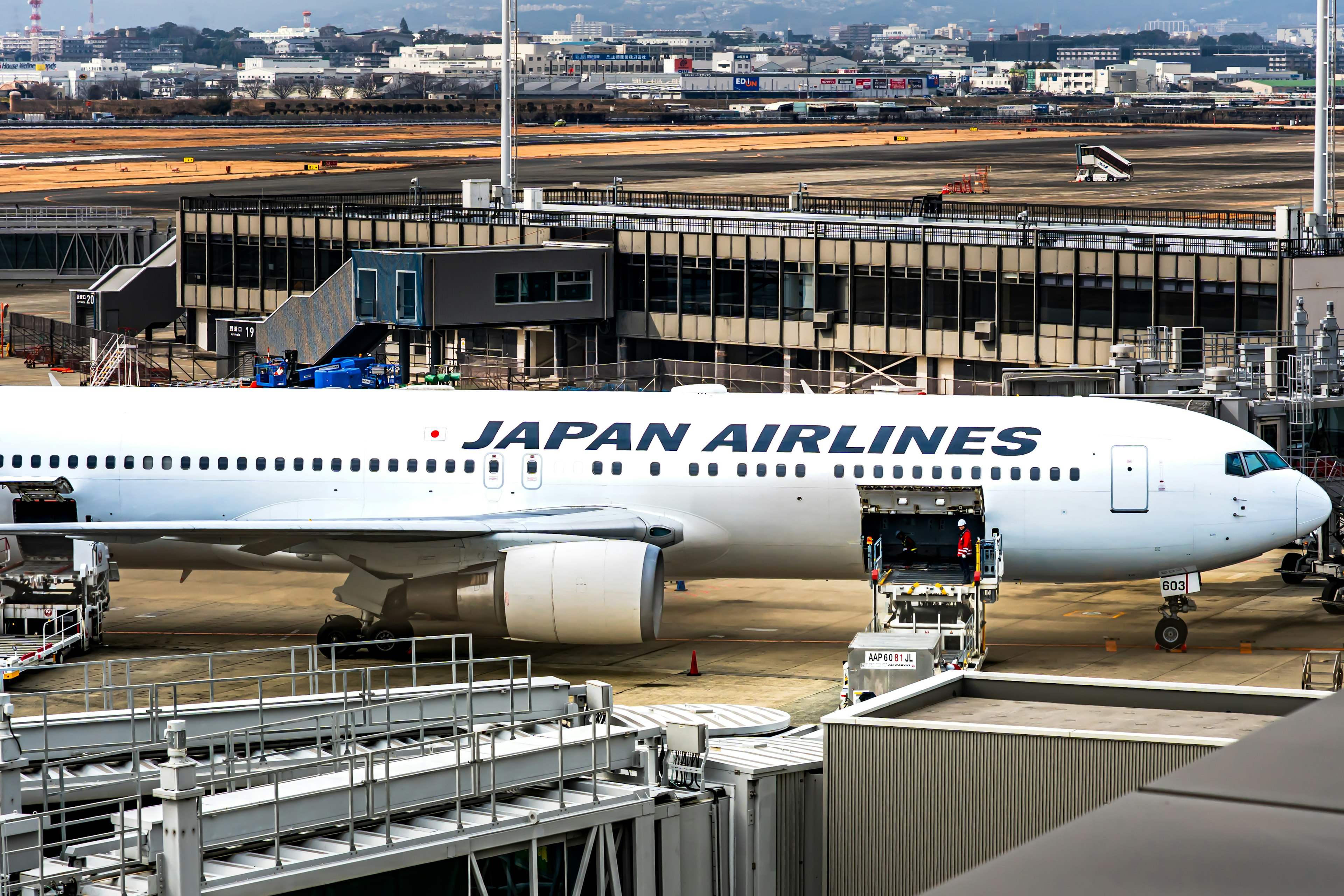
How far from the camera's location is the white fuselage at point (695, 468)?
100 ft

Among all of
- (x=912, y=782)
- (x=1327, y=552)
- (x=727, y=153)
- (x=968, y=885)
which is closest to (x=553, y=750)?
(x=912, y=782)

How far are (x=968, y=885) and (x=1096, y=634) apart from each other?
1124 inches

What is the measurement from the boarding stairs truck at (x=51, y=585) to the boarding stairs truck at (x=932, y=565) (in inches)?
552

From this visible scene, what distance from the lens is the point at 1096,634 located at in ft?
109

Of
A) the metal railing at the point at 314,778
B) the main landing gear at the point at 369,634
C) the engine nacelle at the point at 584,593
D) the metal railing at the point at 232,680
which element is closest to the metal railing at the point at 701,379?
the main landing gear at the point at 369,634

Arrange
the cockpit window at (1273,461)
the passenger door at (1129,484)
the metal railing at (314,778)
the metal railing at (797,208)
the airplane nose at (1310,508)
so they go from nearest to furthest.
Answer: the metal railing at (314,778), the passenger door at (1129,484), the airplane nose at (1310,508), the cockpit window at (1273,461), the metal railing at (797,208)

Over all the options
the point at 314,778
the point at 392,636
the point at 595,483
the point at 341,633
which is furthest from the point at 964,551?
the point at 314,778

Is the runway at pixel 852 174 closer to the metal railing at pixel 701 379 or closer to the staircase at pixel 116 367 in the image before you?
the metal railing at pixel 701 379

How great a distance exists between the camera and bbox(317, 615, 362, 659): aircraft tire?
3133 cm

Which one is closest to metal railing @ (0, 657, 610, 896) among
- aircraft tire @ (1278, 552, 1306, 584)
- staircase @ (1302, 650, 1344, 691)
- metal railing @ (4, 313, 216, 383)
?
staircase @ (1302, 650, 1344, 691)

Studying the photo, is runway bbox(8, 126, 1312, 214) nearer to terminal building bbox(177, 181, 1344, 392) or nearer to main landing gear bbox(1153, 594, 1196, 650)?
terminal building bbox(177, 181, 1344, 392)

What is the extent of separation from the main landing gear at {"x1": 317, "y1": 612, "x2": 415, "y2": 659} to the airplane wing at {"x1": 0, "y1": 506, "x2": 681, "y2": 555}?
172 centimetres

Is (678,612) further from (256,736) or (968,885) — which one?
(968,885)

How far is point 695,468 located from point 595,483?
72.2 inches
